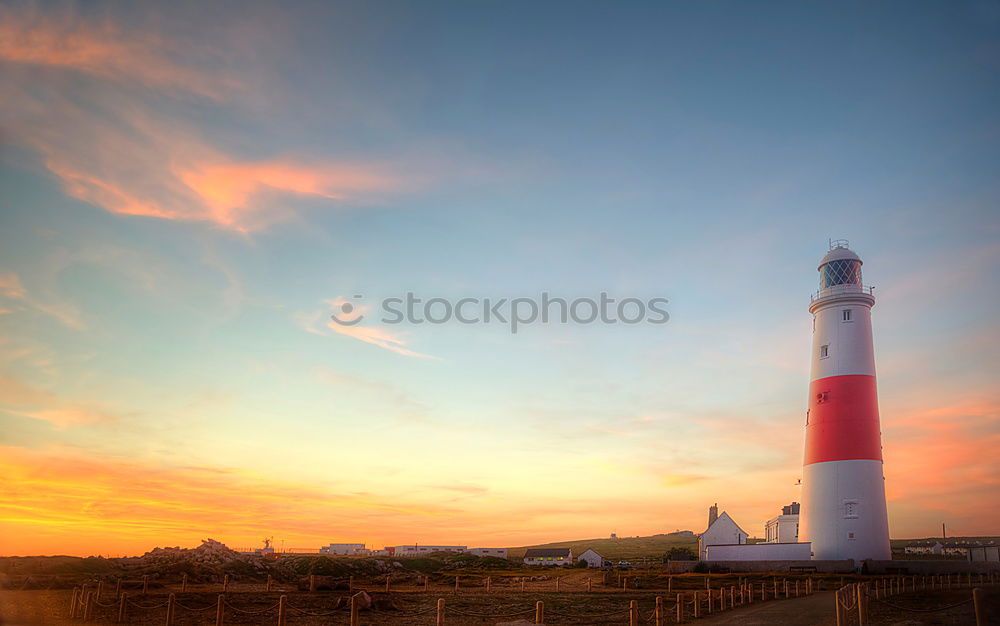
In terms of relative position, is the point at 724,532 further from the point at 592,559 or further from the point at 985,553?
the point at 592,559

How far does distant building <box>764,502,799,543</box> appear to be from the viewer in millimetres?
63222

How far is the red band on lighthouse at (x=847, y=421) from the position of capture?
45.0 meters

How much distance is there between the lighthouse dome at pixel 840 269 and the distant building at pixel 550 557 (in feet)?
202

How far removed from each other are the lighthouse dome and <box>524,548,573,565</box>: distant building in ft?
202

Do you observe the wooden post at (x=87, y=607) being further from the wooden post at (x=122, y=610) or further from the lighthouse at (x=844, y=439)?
the lighthouse at (x=844, y=439)

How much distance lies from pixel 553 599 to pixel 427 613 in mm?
9527

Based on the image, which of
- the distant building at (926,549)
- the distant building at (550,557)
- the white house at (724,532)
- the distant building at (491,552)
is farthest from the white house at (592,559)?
the distant building at (926,549)

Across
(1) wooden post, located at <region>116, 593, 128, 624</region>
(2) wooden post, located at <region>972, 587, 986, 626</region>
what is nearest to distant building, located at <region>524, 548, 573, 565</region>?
(1) wooden post, located at <region>116, 593, 128, 624</region>

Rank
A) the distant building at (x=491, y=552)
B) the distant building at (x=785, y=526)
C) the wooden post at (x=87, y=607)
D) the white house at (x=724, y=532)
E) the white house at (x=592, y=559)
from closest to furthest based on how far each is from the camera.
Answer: the wooden post at (x=87, y=607) < the distant building at (x=785, y=526) < the white house at (x=724, y=532) < the white house at (x=592, y=559) < the distant building at (x=491, y=552)

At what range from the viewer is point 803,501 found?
48.5 m

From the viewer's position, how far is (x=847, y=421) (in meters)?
45.3

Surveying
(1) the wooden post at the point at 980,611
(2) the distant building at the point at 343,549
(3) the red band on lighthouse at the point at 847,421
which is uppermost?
(3) the red band on lighthouse at the point at 847,421

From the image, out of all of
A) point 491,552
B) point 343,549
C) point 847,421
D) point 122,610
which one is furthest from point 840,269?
point 343,549

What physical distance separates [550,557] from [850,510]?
6060 cm
